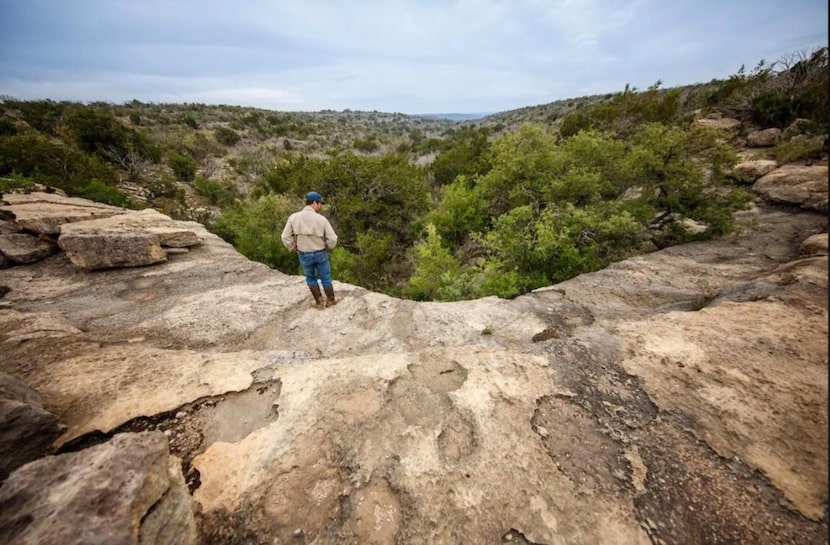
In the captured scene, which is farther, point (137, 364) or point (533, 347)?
point (533, 347)

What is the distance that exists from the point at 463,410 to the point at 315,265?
303cm

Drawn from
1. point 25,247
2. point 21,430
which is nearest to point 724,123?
point 21,430

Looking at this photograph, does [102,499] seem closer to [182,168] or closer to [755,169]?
[755,169]

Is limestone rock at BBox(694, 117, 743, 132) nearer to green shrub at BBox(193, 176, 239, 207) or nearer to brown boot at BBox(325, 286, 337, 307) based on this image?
brown boot at BBox(325, 286, 337, 307)

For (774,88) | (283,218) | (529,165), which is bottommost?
(283,218)

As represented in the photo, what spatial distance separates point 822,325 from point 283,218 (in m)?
12.1

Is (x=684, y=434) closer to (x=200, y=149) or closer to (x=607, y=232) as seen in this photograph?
(x=607, y=232)

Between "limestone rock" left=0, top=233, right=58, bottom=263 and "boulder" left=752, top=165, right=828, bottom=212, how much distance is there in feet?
54.9

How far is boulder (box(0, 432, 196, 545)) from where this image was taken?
1.47 m

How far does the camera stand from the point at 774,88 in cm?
1497

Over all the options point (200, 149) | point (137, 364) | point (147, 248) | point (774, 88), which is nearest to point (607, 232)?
point (137, 364)

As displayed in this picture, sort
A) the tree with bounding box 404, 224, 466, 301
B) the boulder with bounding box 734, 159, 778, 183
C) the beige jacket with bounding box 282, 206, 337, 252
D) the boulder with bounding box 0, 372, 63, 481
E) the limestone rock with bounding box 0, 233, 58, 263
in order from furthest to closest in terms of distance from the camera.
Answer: the boulder with bounding box 734, 159, 778, 183
the tree with bounding box 404, 224, 466, 301
the limestone rock with bounding box 0, 233, 58, 263
the beige jacket with bounding box 282, 206, 337, 252
the boulder with bounding box 0, 372, 63, 481

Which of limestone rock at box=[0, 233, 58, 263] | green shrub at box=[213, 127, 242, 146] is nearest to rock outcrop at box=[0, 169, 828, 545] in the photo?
limestone rock at box=[0, 233, 58, 263]

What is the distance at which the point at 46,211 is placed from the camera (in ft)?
21.8
